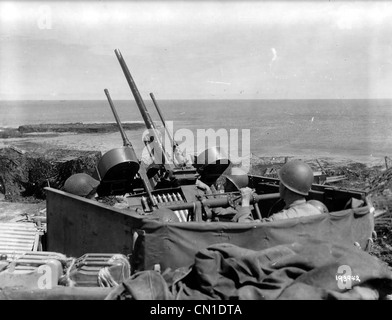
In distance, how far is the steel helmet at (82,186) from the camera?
8406 mm

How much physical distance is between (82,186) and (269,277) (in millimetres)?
5013

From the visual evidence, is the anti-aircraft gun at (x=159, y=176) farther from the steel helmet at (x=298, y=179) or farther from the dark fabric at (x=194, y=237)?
the dark fabric at (x=194, y=237)

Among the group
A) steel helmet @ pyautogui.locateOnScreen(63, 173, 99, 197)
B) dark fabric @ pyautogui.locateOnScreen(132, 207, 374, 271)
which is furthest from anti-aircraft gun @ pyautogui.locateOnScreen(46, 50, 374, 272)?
steel helmet @ pyautogui.locateOnScreen(63, 173, 99, 197)

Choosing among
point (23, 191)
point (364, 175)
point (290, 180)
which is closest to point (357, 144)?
point (364, 175)

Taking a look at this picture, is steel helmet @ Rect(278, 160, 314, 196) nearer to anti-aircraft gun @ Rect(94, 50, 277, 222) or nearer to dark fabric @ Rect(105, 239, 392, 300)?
anti-aircraft gun @ Rect(94, 50, 277, 222)

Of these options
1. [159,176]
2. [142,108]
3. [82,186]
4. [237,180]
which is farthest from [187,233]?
[142,108]

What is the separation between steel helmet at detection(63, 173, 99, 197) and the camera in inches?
331

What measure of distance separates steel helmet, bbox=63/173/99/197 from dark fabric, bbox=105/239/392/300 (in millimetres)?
4309

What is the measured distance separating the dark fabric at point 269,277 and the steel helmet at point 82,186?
170 inches

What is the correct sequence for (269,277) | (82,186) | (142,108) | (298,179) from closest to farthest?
(269,277)
(298,179)
(82,186)
(142,108)

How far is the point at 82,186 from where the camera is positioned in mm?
8453

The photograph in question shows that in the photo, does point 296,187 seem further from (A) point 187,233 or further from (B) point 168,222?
(B) point 168,222

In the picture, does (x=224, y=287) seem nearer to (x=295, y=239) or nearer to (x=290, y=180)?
(x=295, y=239)
